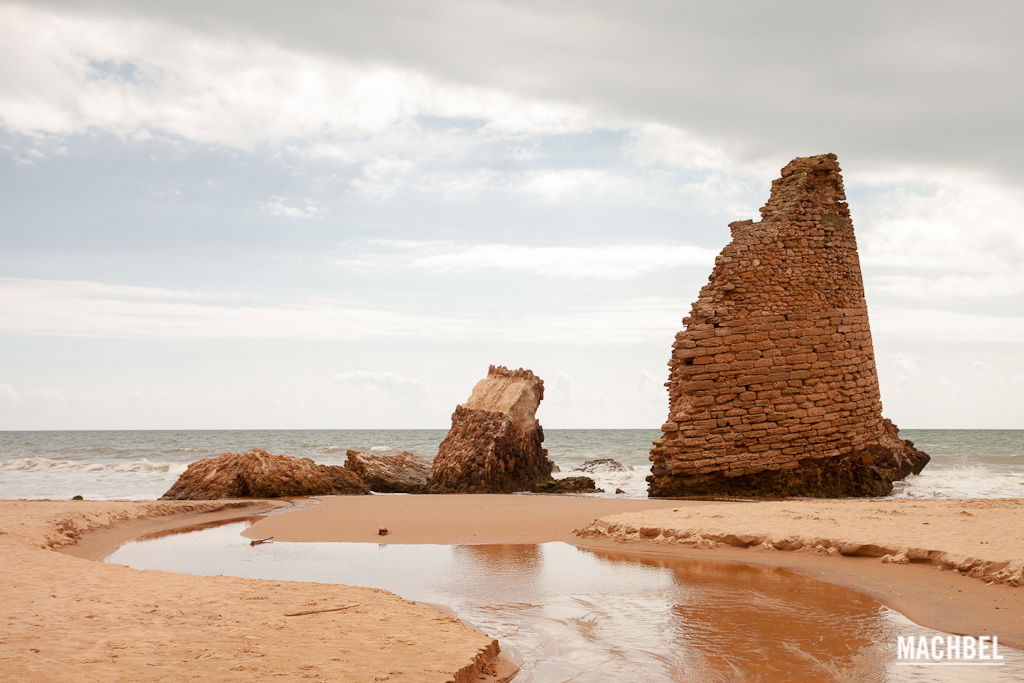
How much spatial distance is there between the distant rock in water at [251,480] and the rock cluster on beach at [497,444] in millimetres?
2187

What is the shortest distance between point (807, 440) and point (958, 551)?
7036 mm

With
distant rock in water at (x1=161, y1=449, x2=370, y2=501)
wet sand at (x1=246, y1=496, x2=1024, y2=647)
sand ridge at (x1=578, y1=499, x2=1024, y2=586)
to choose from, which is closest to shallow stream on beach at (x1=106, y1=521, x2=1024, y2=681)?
wet sand at (x1=246, y1=496, x2=1024, y2=647)

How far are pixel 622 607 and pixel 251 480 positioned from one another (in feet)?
35.7

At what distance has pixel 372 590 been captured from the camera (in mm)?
5762

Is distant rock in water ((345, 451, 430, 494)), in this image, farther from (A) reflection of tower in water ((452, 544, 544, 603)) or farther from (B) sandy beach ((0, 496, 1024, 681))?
(A) reflection of tower in water ((452, 544, 544, 603))

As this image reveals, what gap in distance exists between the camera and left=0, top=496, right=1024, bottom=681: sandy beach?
396cm

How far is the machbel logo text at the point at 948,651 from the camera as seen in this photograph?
4266mm

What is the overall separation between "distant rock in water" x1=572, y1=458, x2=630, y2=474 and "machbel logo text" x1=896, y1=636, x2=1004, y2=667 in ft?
62.7

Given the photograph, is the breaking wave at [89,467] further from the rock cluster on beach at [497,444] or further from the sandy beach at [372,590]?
the sandy beach at [372,590]

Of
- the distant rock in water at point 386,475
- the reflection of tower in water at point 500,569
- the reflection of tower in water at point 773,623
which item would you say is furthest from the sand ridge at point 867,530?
the distant rock in water at point 386,475

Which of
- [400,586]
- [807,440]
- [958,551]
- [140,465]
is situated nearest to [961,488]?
[807,440]

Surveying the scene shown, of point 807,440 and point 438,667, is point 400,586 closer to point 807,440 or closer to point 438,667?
point 438,667

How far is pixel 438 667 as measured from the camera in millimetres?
3918

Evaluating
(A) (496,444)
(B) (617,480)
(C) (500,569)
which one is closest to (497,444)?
(A) (496,444)
